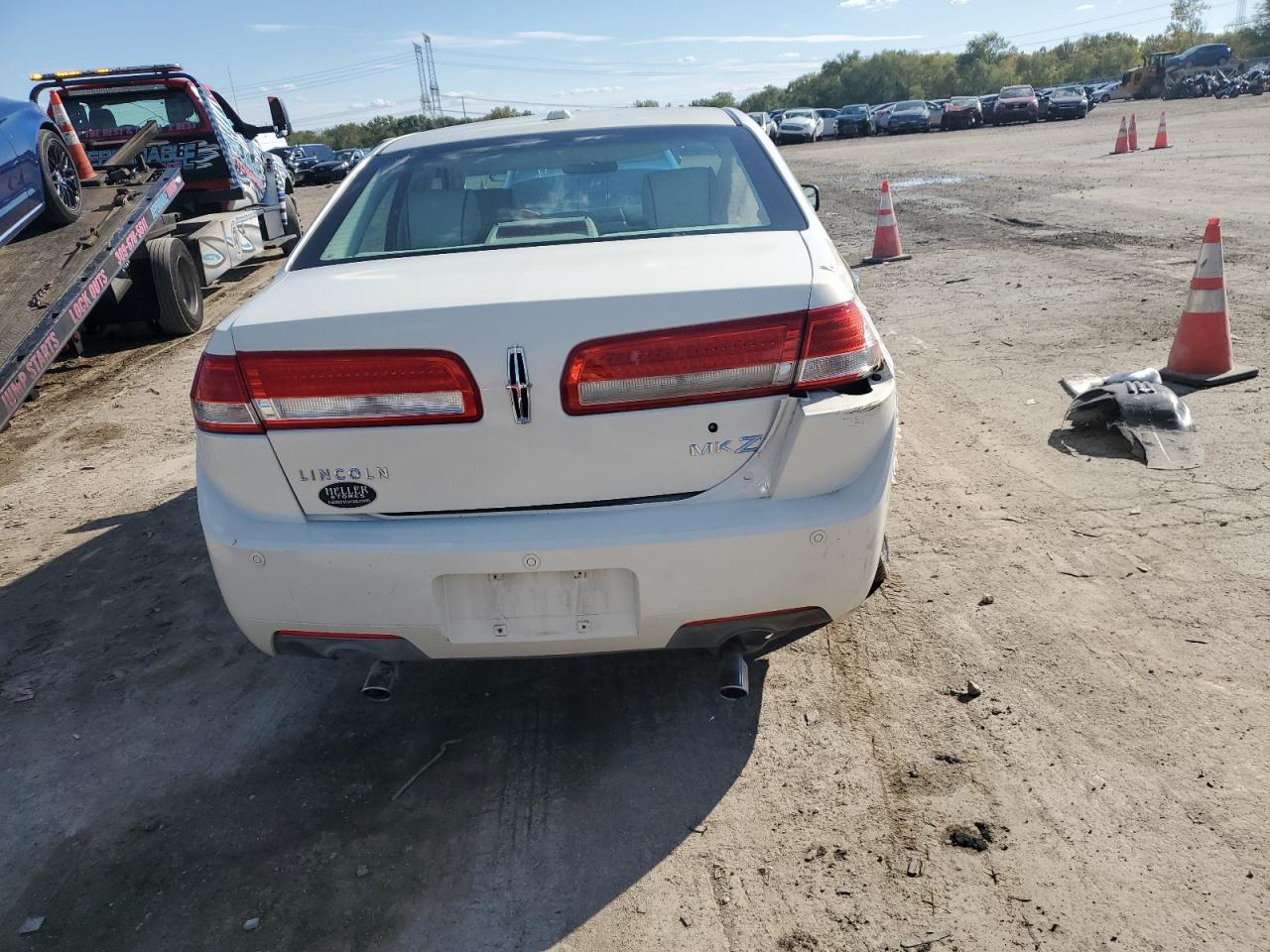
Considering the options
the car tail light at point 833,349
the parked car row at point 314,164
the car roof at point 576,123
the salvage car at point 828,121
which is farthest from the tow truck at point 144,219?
the salvage car at point 828,121

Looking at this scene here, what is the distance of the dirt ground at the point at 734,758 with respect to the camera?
2.31 metres

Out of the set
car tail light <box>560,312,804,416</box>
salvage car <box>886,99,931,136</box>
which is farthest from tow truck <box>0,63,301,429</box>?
salvage car <box>886,99,931,136</box>

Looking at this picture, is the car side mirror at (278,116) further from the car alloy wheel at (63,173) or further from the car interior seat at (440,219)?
the car interior seat at (440,219)

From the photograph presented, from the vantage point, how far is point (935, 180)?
19219 millimetres

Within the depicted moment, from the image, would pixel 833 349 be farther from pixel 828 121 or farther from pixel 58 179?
pixel 828 121

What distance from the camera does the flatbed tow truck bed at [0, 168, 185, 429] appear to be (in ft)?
19.4

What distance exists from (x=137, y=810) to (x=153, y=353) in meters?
7.17

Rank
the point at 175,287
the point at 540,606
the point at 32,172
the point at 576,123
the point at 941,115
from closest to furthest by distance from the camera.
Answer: the point at 540,606, the point at 576,123, the point at 32,172, the point at 175,287, the point at 941,115

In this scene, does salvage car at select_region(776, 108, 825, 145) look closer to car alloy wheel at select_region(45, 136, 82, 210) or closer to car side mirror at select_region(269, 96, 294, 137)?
car side mirror at select_region(269, 96, 294, 137)

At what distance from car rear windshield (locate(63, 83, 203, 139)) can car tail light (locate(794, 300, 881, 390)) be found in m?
11.3

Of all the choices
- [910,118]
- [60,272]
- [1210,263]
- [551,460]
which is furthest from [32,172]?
[910,118]

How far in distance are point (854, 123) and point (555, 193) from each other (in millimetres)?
48215

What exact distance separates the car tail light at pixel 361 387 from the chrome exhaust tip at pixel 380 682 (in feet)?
2.49

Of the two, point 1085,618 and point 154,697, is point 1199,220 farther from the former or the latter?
point 154,697
